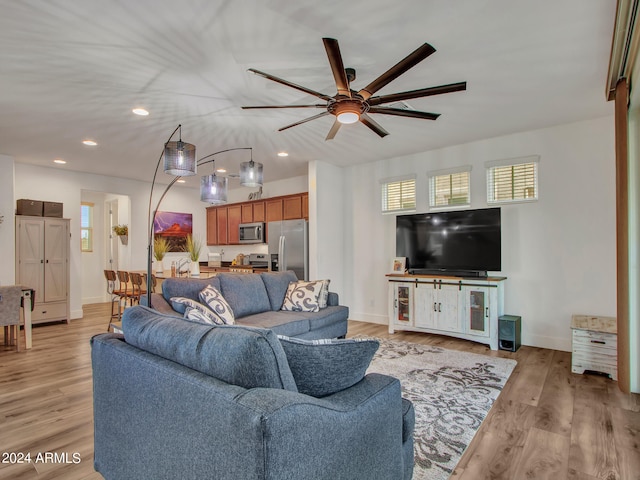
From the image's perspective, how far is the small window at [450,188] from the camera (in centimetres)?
497

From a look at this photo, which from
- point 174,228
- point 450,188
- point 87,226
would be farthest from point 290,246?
point 87,226

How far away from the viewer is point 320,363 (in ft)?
4.07

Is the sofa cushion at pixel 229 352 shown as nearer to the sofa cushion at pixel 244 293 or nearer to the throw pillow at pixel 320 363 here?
the throw pillow at pixel 320 363

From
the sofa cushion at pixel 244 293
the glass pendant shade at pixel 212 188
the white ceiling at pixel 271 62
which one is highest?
the white ceiling at pixel 271 62

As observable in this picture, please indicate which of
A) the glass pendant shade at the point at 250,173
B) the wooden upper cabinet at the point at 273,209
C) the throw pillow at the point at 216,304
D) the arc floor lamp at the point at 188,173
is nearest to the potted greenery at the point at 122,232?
the wooden upper cabinet at the point at 273,209

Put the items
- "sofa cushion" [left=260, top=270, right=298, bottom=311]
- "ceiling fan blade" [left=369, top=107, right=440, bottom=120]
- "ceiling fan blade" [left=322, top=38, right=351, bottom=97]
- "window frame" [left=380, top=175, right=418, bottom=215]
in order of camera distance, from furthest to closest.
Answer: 1. "window frame" [left=380, top=175, right=418, bottom=215]
2. "sofa cushion" [left=260, top=270, right=298, bottom=311]
3. "ceiling fan blade" [left=369, top=107, right=440, bottom=120]
4. "ceiling fan blade" [left=322, top=38, right=351, bottom=97]

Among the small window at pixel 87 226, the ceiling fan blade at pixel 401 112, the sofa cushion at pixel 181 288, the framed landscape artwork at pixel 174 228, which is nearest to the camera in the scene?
the ceiling fan blade at pixel 401 112

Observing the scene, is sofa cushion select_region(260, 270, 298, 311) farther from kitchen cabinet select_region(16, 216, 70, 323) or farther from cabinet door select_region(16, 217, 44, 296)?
cabinet door select_region(16, 217, 44, 296)

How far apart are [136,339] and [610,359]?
399 cm

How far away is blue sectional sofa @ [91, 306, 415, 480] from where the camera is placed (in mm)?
914

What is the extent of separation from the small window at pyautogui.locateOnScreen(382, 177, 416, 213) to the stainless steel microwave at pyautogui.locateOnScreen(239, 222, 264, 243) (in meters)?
2.71

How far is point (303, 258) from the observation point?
595 centimetres

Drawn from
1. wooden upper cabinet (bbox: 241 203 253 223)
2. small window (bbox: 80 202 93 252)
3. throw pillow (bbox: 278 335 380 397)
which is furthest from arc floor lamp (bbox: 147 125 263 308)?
small window (bbox: 80 202 93 252)

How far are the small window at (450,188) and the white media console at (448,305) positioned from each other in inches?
46.5
